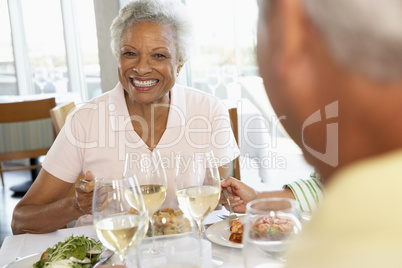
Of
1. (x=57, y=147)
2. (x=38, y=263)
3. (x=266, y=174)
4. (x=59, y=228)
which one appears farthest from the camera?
(x=266, y=174)

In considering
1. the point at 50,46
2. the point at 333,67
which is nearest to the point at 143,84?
the point at 333,67

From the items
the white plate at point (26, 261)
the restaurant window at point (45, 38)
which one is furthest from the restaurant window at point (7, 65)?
the white plate at point (26, 261)

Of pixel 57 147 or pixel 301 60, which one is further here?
pixel 57 147

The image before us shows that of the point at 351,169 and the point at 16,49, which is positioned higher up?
the point at 16,49

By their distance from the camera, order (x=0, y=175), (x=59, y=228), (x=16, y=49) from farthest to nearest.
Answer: (x=16, y=49), (x=0, y=175), (x=59, y=228)

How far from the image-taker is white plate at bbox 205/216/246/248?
4.98 feet

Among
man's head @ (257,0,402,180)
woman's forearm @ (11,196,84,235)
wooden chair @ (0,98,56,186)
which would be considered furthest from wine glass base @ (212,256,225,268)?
wooden chair @ (0,98,56,186)

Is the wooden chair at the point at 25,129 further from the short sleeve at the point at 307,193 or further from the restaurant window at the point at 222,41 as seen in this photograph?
the short sleeve at the point at 307,193

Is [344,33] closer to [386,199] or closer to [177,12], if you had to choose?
[386,199]

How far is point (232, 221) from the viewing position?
1660mm

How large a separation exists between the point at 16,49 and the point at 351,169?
8625 mm

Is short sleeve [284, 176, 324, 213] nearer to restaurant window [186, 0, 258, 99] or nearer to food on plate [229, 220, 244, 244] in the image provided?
food on plate [229, 220, 244, 244]

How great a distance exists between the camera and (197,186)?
1.45 m

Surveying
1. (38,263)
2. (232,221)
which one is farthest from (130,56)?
(38,263)
